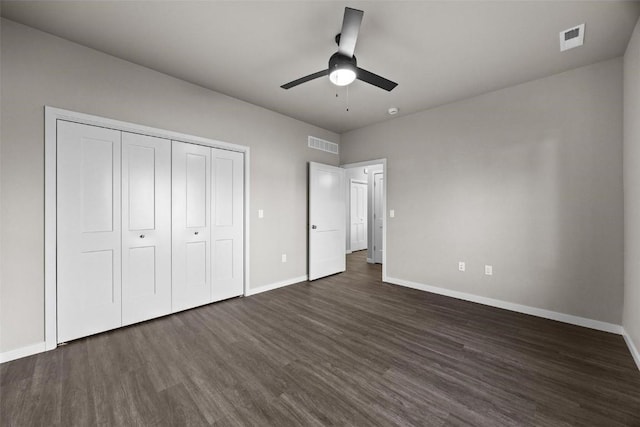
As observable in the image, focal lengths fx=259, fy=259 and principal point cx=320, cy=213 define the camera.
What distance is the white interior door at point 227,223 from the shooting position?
3402 mm

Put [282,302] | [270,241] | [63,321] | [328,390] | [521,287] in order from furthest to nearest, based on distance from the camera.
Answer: [270,241] < [282,302] < [521,287] < [63,321] < [328,390]

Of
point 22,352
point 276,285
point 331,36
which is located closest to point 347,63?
point 331,36

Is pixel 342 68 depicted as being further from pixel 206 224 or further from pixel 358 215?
pixel 358 215

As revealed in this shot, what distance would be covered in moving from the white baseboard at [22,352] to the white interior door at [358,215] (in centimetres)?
623

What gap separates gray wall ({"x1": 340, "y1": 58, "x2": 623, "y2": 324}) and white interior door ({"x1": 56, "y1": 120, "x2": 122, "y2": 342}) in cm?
378

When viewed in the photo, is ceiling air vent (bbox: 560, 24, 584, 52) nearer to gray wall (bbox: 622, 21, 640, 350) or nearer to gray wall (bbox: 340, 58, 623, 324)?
gray wall (bbox: 622, 21, 640, 350)

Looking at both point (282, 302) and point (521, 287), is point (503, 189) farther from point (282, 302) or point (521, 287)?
point (282, 302)

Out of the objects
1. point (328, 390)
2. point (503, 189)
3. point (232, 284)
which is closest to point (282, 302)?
point (232, 284)

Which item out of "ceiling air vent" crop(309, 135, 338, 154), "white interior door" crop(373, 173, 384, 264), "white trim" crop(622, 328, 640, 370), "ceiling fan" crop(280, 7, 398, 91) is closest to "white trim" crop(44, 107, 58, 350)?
"ceiling fan" crop(280, 7, 398, 91)

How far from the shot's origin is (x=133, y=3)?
1932 millimetres

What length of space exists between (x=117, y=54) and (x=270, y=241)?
9.10 feet

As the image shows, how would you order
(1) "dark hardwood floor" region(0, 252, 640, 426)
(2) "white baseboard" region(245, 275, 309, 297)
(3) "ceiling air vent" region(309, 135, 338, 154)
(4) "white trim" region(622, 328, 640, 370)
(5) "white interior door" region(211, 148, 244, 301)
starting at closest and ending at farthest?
(1) "dark hardwood floor" region(0, 252, 640, 426), (4) "white trim" region(622, 328, 640, 370), (5) "white interior door" region(211, 148, 244, 301), (2) "white baseboard" region(245, 275, 309, 297), (3) "ceiling air vent" region(309, 135, 338, 154)

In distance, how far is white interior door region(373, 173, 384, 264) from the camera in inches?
237

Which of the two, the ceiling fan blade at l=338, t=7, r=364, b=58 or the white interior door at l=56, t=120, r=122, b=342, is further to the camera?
the white interior door at l=56, t=120, r=122, b=342
